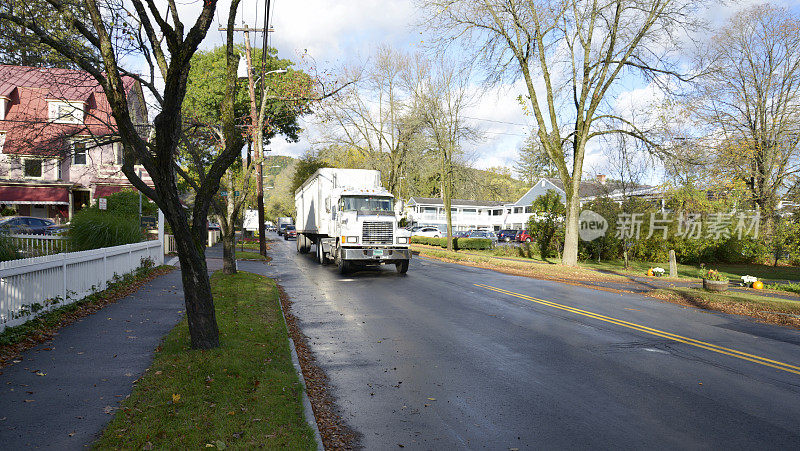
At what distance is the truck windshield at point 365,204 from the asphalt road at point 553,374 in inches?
280

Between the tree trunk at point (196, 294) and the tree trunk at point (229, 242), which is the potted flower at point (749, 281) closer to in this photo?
the tree trunk at point (229, 242)

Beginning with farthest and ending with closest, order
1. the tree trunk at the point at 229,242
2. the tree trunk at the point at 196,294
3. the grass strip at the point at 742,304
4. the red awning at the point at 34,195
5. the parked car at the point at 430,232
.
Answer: the parked car at the point at 430,232 → the red awning at the point at 34,195 → the tree trunk at the point at 229,242 → the grass strip at the point at 742,304 → the tree trunk at the point at 196,294

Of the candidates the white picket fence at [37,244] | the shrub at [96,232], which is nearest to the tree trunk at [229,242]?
the shrub at [96,232]

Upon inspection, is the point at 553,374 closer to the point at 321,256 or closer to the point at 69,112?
the point at 69,112

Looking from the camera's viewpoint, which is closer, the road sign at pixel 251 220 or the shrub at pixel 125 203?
the shrub at pixel 125 203

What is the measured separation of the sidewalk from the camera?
4375 mm

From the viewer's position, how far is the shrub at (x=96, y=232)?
47.3ft

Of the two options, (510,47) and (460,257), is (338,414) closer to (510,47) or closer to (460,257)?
(510,47)

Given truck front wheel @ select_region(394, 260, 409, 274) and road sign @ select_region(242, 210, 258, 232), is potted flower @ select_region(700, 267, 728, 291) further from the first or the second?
road sign @ select_region(242, 210, 258, 232)

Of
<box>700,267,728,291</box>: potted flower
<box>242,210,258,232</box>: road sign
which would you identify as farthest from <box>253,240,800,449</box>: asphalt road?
<box>242,210,258,232</box>: road sign

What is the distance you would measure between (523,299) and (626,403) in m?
8.03

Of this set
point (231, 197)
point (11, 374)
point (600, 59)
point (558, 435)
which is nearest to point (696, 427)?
point (558, 435)

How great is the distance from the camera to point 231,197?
17.1 m

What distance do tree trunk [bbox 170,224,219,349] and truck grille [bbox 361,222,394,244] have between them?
39.6 ft
